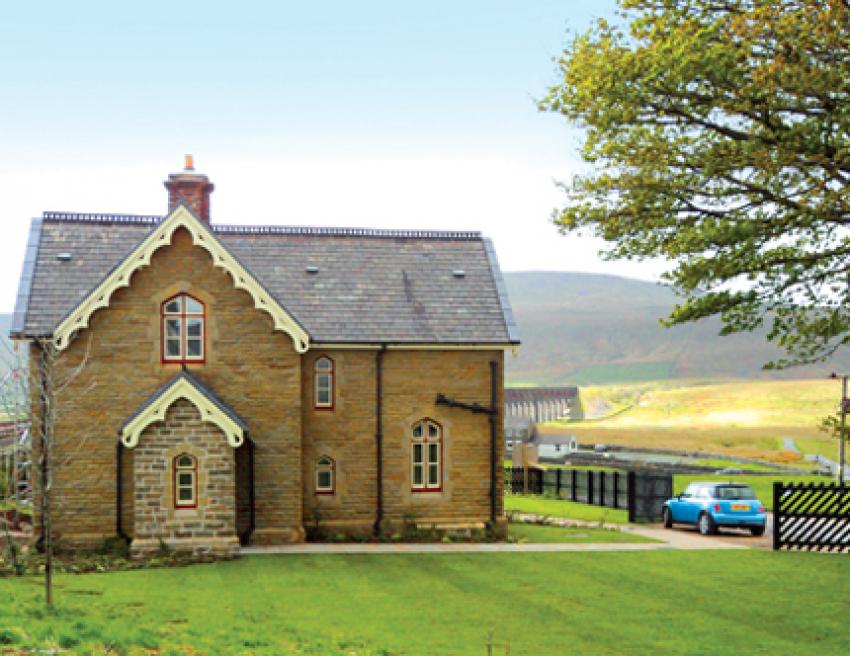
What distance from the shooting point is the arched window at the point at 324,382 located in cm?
3241

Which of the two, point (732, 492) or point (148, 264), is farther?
point (732, 492)

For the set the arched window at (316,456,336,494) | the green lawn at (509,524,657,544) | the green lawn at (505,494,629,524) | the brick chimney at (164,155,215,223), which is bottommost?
the green lawn at (505,494,629,524)

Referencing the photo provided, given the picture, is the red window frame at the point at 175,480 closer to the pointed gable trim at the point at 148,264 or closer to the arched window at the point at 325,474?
the pointed gable trim at the point at 148,264

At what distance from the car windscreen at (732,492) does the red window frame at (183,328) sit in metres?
15.9

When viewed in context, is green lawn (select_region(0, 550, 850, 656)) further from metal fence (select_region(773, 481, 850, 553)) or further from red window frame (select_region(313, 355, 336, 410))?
red window frame (select_region(313, 355, 336, 410))

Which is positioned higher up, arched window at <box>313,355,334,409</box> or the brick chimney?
the brick chimney

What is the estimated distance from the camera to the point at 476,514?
32.9m

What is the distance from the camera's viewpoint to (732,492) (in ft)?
113

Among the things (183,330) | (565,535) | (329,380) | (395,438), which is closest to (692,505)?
(565,535)

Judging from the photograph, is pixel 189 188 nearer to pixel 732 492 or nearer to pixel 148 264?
pixel 148 264

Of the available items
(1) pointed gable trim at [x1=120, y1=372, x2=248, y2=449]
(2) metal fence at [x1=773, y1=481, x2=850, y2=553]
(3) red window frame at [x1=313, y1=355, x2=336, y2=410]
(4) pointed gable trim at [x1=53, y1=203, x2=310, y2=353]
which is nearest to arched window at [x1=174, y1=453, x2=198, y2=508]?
(1) pointed gable trim at [x1=120, y1=372, x2=248, y2=449]

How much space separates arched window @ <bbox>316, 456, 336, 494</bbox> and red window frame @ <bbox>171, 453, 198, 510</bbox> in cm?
489

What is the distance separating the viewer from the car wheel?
113 feet

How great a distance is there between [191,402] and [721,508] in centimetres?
1615
